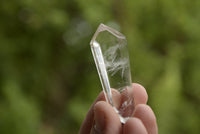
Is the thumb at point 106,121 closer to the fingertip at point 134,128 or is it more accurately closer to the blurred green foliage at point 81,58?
the fingertip at point 134,128

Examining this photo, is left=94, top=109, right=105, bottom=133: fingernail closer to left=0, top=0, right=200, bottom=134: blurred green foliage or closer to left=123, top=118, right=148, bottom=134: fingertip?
left=123, top=118, right=148, bottom=134: fingertip

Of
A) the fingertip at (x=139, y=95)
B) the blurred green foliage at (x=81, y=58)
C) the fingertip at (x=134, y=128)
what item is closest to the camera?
the fingertip at (x=134, y=128)

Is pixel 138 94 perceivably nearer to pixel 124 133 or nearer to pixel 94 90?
pixel 124 133

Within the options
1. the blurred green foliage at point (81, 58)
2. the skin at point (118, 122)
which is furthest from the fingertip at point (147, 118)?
the blurred green foliage at point (81, 58)

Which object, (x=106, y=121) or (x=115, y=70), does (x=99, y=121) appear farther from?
(x=115, y=70)

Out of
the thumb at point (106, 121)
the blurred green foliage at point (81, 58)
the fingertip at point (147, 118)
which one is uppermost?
the thumb at point (106, 121)

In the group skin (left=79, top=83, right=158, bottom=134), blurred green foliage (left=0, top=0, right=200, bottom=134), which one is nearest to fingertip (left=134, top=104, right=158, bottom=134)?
skin (left=79, top=83, right=158, bottom=134)

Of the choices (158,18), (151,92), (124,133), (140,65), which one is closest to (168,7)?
(158,18)
